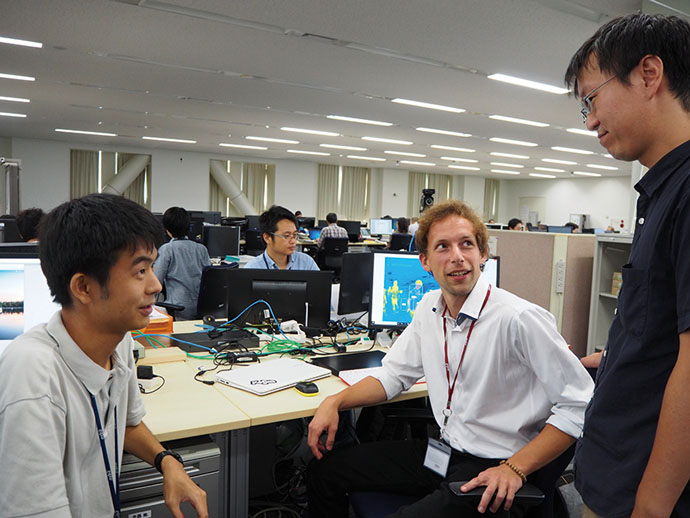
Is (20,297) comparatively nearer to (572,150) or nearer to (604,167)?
(572,150)

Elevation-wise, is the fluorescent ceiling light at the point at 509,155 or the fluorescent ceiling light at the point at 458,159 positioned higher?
the fluorescent ceiling light at the point at 458,159

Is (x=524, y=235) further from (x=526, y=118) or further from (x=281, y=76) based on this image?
(x=526, y=118)

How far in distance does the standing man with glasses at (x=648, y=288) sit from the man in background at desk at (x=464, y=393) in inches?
16.3

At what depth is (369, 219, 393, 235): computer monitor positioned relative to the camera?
12594 mm

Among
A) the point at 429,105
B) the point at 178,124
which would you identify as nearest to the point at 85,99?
the point at 178,124

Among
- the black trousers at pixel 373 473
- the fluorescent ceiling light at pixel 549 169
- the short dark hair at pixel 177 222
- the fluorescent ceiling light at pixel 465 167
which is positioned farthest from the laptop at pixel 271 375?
the fluorescent ceiling light at pixel 549 169

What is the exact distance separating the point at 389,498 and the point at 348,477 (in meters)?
0.16

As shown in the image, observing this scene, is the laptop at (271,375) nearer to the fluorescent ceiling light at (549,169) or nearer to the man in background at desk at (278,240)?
the man in background at desk at (278,240)

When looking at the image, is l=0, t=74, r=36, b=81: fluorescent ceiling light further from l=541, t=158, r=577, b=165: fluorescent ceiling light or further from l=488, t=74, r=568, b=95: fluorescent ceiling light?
l=541, t=158, r=577, b=165: fluorescent ceiling light

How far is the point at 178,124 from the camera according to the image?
356 inches

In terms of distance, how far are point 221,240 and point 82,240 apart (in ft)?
17.8

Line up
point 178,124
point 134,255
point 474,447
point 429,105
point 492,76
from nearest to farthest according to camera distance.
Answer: point 134,255 < point 474,447 < point 492,76 < point 429,105 < point 178,124

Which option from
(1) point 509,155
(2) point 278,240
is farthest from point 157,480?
(1) point 509,155

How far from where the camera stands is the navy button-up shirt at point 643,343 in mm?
868
